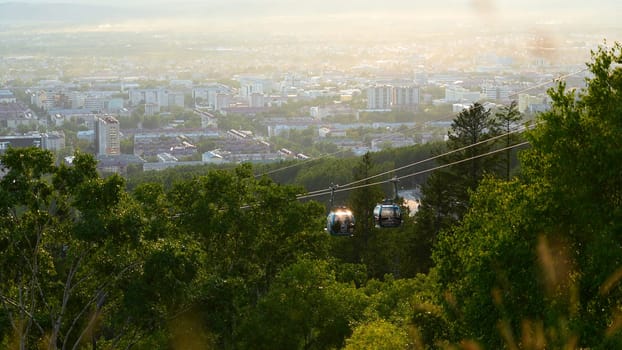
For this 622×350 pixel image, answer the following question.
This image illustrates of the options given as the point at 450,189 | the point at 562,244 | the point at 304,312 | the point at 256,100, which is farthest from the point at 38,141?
the point at 562,244

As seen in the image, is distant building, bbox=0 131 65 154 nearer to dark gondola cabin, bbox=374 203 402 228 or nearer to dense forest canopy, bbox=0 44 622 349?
dark gondola cabin, bbox=374 203 402 228

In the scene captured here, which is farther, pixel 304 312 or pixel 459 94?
pixel 459 94

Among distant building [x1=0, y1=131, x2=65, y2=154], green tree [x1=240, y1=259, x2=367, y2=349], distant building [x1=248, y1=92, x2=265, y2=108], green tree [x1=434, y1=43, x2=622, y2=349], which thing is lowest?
distant building [x1=248, y1=92, x2=265, y2=108]

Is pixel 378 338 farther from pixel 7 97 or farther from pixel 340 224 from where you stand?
pixel 7 97

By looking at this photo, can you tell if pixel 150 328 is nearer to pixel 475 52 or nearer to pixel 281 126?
pixel 281 126

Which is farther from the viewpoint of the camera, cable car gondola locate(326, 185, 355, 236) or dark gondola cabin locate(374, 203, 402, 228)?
cable car gondola locate(326, 185, 355, 236)

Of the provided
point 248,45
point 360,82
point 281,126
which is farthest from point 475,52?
point 248,45

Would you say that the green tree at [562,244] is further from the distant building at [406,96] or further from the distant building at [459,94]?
the distant building at [406,96]

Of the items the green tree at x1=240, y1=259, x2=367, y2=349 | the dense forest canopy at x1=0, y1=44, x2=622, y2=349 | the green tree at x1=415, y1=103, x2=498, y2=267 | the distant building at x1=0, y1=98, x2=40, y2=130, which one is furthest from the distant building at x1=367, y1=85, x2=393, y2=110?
the dense forest canopy at x1=0, y1=44, x2=622, y2=349
